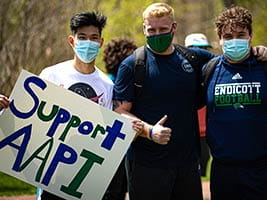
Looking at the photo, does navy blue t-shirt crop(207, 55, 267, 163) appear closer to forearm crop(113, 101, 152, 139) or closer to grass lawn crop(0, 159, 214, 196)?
forearm crop(113, 101, 152, 139)

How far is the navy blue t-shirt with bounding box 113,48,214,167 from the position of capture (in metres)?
5.79

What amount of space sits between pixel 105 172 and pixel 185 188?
2.11 feet

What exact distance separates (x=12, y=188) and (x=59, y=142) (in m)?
6.03

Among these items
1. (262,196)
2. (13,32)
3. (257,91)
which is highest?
(13,32)

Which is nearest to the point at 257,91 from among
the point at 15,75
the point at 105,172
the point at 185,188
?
the point at 185,188

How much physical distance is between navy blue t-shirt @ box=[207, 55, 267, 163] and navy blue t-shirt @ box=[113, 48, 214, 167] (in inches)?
8.1

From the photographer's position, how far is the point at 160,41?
5.77 meters

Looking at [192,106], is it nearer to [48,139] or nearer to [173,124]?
[173,124]

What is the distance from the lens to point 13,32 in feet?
52.3

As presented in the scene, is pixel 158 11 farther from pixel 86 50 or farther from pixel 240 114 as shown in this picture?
pixel 240 114

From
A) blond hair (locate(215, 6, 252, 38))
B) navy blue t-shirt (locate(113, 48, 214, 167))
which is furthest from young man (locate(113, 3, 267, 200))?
blond hair (locate(215, 6, 252, 38))

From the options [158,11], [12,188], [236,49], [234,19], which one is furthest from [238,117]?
[12,188]

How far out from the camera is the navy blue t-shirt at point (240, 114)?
5.60 metres

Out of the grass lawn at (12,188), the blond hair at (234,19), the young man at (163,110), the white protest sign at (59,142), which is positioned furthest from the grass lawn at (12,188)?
the blond hair at (234,19)
